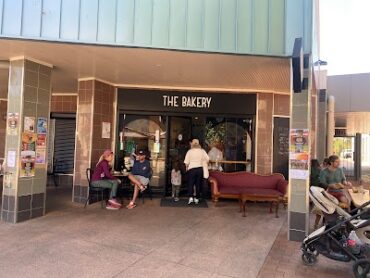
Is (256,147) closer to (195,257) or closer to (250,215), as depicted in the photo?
(250,215)

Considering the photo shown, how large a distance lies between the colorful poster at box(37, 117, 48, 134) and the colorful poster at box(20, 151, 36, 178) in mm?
412

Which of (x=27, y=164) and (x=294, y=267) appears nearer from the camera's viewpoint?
(x=294, y=267)

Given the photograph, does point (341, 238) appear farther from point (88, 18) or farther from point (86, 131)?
point (86, 131)

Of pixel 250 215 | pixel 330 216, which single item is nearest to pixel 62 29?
pixel 330 216

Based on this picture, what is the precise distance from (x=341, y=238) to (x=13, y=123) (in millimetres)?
5162

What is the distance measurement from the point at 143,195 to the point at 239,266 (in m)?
4.24

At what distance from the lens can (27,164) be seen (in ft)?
18.9

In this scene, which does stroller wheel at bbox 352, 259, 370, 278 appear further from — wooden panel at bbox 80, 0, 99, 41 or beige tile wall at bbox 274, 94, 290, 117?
beige tile wall at bbox 274, 94, 290, 117

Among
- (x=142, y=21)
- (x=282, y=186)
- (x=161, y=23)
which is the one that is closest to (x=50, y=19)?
(x=142, y=21)

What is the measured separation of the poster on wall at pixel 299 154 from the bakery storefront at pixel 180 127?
3.16 m

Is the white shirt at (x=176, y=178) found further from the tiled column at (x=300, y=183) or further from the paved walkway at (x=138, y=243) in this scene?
the tiled column at (x=300, y=183)

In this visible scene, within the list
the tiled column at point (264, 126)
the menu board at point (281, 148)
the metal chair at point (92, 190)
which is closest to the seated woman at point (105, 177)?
the metal chair at point (92, 190)

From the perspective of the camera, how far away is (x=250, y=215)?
661 cm

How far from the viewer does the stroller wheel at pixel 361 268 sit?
3418 millimetres
